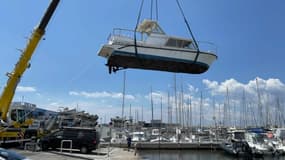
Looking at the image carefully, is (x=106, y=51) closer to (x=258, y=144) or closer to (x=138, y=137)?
(x=258, y=144)

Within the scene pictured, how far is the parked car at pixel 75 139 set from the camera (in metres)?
24.9

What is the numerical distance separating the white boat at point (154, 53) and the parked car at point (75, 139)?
11333mm

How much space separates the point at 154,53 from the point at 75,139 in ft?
42.4

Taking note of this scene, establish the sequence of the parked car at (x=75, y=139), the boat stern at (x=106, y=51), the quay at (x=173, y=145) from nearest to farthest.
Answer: the boat stern at (x=106, y=51)
the parked car at (x=75, y=139)
the quay at (x=173, y=145)

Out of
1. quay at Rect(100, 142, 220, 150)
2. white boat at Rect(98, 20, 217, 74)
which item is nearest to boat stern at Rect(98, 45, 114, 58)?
white boat at Rect(98, 20, 217, 74)

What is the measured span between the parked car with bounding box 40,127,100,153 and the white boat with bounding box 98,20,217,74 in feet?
37.2

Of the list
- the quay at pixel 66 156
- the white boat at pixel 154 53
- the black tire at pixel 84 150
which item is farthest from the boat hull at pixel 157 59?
the black tire at pixel 84 150

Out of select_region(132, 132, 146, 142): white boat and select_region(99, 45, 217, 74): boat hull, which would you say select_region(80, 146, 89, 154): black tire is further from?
select_region(132, 132, 146, 142): white boat

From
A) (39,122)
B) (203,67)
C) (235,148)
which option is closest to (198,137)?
(235,148)

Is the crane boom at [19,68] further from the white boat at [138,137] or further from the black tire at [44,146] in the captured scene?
the white boat at [138,137]

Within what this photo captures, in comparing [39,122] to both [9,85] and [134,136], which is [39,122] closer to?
[9,85]

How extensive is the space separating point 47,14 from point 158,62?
7.00m

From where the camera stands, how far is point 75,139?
25031 millimetres

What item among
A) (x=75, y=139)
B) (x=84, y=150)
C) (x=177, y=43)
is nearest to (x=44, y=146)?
(x=75, y=139)
